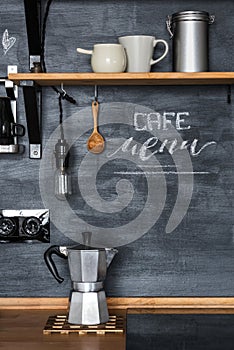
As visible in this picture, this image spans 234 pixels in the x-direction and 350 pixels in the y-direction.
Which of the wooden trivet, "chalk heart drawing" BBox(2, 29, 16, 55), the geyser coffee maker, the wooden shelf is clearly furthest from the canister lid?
the wooden trivet

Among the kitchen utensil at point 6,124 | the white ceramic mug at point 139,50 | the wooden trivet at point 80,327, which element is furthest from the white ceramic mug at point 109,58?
the wooden trivet at point 80,327

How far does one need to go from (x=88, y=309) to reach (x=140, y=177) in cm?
60

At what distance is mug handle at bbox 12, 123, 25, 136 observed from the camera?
2877mm

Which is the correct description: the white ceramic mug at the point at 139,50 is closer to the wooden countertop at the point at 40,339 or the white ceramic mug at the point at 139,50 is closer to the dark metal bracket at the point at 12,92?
the dark metal bracket at the point at 12,92

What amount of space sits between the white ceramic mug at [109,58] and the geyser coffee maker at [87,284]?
0.63 m

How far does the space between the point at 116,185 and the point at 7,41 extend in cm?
70

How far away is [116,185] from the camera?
117 inches

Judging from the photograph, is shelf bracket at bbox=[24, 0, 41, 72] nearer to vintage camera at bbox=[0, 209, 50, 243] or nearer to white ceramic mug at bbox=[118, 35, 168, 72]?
white ceramic mug at bbox=[118, 35, 168, 72]

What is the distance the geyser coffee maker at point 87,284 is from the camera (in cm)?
261

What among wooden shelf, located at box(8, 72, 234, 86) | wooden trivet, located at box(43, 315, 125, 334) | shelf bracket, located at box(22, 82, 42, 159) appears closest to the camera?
wooden trivet, located at box(43, 315, 125, 334)

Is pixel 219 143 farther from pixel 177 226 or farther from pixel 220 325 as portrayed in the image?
pixel 220 325

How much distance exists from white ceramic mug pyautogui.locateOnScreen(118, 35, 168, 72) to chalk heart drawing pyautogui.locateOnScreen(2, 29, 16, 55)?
0.47 m

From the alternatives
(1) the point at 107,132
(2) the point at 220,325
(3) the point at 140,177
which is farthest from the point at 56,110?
(2) the point at 220,325

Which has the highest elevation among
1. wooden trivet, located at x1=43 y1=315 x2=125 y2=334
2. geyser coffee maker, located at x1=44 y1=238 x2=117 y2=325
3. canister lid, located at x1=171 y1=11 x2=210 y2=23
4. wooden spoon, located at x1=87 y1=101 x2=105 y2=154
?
canister lid, located at x1=171 y1=11 x2=210 y2=23
